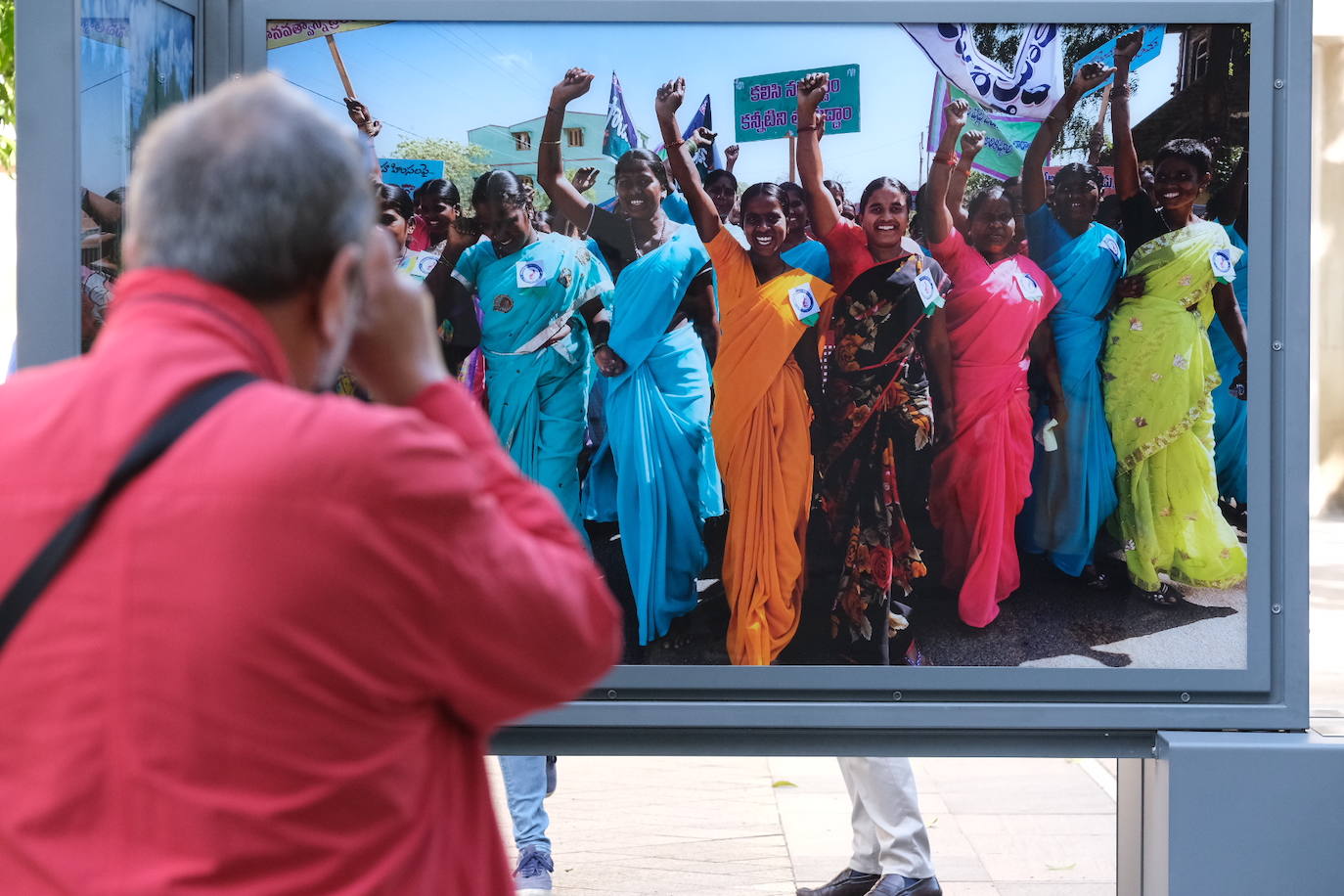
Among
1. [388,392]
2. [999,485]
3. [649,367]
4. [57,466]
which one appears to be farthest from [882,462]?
[57,466]

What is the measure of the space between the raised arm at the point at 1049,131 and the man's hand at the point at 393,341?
8.51ft

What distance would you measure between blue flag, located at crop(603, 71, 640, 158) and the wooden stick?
67cm

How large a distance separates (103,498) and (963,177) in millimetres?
2829

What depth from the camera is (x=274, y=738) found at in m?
1.14

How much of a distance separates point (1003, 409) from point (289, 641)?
2.76 m

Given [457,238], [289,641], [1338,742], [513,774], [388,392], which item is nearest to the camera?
[289,641]

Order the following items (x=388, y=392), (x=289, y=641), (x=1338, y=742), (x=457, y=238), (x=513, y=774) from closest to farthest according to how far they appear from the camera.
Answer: (x=289, y=641), (x=388, y=392), (x=1338, y=742), (x=457, y=238), (x=513, y=774)

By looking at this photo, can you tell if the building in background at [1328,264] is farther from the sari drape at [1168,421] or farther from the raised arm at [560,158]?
the raised arm at [560,158]

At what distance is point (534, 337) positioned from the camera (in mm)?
3676

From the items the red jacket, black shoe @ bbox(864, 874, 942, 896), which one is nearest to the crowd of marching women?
black shoe @ bbox(864, 874, 942, 896)

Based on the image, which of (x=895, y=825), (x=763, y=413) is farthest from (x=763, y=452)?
(x=895, y=825)

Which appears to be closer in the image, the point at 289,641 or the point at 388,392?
the point at 289,641

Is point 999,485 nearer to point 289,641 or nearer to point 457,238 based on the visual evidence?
point 457,238

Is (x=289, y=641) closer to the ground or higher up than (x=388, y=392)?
closer to the ground
